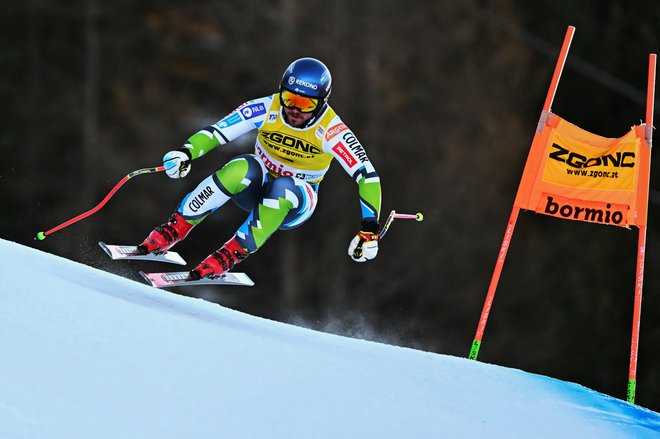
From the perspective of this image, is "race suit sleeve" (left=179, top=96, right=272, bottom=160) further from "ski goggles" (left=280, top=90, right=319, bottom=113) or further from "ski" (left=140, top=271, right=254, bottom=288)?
"ski" (left=140, top=271, right=254, bottom=288)

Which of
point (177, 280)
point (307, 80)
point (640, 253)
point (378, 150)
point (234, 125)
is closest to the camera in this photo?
point (307, 80)

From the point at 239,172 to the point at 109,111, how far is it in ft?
41.8

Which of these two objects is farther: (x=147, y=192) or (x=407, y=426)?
(x=147, y=192)

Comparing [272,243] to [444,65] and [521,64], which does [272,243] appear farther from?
[521,64]

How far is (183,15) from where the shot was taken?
18969mm

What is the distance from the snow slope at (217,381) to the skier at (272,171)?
424mm

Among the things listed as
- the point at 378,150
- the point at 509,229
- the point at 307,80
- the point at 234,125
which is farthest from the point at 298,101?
the point at 378,150

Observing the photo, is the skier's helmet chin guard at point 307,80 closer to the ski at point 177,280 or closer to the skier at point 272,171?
the skier at point 272,171

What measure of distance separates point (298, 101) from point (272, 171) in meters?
0.47

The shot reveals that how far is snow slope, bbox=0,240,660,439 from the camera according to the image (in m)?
3.87

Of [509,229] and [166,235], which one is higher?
[509,229]

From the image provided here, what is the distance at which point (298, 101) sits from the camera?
5.72m

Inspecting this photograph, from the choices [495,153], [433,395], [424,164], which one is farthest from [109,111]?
[433,395]

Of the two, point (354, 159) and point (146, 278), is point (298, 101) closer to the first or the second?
point (354, 159)
